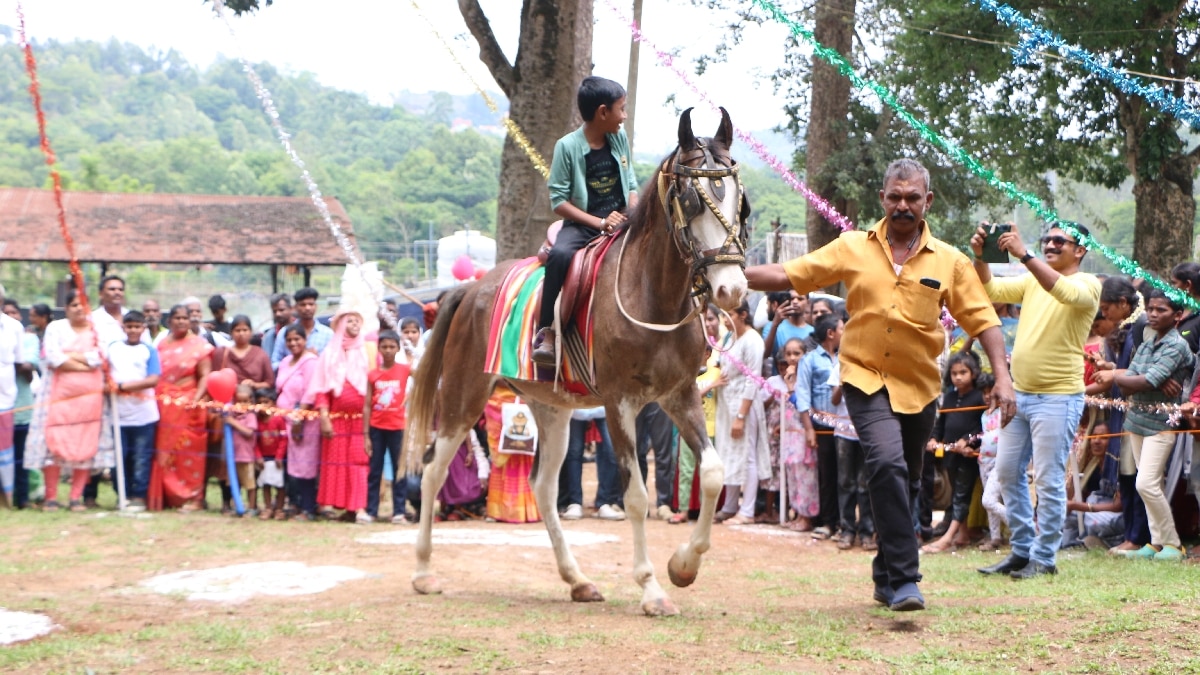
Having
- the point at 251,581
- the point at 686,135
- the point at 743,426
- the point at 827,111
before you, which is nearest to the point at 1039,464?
the point at 686,135

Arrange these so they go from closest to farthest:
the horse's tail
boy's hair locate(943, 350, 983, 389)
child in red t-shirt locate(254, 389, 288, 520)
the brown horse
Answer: the brown horse < the horse's tail < boy's hair locate(943, 350, 983, 389) < child in red t-shirt locate(254, 389, 288, 520)

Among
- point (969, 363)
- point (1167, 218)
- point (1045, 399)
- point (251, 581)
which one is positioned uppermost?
point (1167, 218)

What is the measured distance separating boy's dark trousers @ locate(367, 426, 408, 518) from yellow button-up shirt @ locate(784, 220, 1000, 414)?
6.86 meters

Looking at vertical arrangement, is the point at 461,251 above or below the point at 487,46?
below

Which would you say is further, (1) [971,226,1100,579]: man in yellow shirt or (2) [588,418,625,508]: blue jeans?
(2) [588,418,625,508]: blue jeans

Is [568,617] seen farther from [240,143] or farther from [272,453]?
[240,143]

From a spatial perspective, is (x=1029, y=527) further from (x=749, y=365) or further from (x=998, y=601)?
(x=749, y=365)

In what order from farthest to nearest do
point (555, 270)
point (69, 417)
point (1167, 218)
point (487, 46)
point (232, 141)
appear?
point (232, 141)
point (1167, 218)
point (487, 46)
point (69, 417)
point (555, 270)

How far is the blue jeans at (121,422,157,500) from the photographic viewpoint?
13.0 metres

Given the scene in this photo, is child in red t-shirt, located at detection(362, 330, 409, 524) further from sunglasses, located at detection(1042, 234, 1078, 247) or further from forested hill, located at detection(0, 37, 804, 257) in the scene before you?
forested hill, located at detection(0, 37, 804, 257)

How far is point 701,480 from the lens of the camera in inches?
273

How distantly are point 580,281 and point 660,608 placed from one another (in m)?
1.97

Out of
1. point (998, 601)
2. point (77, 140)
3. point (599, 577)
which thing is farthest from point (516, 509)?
point (77, 140)

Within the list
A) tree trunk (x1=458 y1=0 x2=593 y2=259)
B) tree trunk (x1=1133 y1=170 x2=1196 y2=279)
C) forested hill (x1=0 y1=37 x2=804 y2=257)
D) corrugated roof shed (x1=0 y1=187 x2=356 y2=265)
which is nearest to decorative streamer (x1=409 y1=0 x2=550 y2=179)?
tree trunk (x1=458 y1=0 x2=593 y2=259)
